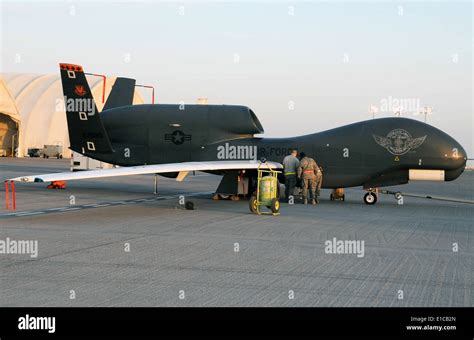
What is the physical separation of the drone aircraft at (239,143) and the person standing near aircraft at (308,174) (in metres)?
0.89

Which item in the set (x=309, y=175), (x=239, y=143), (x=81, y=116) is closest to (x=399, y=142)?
(x=309, y=175)

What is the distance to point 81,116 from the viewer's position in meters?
22.7

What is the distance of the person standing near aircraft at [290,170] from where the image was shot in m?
21.1

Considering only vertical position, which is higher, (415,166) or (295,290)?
(415,166)

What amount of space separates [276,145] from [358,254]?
485 inches

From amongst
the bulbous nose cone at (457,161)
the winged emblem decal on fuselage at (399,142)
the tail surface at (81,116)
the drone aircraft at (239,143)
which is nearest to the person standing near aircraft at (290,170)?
the drone aircraft at (239,143)

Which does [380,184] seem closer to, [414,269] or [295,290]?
[414,269]

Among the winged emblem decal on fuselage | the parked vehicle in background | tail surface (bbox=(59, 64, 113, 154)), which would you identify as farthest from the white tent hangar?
the winged emblem decal on fuselage

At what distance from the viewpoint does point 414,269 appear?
963cm

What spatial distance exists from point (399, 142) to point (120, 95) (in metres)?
11.7

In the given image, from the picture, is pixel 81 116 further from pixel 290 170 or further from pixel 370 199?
pixel 370 199
